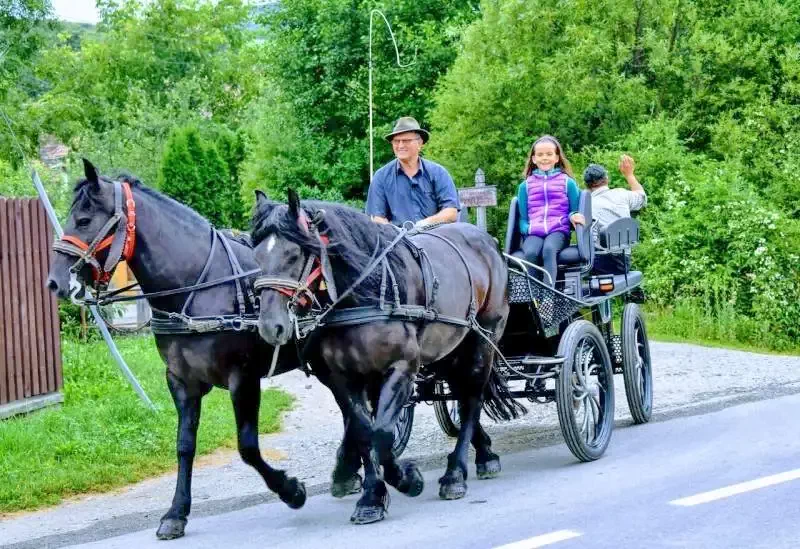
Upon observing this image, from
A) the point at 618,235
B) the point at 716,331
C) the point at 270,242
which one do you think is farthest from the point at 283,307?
the point at 716,331

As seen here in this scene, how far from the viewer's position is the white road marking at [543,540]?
607cm

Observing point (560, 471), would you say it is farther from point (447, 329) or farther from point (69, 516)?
point (69, 516)

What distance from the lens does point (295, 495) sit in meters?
7.15

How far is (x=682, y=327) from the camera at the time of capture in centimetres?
1723

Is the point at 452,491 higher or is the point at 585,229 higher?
the point at 585,229

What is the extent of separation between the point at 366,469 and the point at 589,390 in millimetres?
2491

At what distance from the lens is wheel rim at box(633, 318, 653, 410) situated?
33.2ft

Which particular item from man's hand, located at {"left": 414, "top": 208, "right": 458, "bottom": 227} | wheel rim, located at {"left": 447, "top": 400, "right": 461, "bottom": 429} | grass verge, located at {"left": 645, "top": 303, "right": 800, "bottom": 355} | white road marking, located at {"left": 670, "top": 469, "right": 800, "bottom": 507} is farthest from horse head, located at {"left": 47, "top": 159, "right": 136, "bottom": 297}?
grass verge, located at {"left": 645, "top": 303, "right": 800, "bottom": 355}

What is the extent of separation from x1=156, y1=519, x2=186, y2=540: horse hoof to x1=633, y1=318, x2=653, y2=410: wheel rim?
4679mm

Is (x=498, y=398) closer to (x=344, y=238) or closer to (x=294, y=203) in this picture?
(x=344, y=238)

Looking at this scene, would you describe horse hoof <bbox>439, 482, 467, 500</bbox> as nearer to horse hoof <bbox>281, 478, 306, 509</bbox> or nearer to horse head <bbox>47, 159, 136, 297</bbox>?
horse hoof <bbox>281, 478, 306, 509</bbox>

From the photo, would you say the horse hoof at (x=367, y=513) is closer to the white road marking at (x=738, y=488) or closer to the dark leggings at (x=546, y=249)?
the white road marking at (x=738, y=488)

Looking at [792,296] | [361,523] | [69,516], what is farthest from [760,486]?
[792,296]

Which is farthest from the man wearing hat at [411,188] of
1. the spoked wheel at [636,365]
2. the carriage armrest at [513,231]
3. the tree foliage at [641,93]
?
the tree foliage at [641,93]
